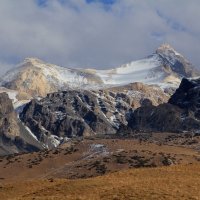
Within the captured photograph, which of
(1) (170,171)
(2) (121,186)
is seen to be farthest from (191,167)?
(2) (121,186)

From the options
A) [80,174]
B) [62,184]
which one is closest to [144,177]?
[62,184]

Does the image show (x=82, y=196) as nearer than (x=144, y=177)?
Yes

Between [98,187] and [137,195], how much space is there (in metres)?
8.09

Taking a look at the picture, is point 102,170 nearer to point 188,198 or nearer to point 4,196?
point 4,196

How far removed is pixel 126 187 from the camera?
211 ft

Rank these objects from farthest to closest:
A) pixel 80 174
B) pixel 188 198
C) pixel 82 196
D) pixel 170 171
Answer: pixel 80 174
pixel 170 171
pixel 82 196
pixel 188 198

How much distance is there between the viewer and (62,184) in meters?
72.9

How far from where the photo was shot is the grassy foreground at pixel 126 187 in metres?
61.4

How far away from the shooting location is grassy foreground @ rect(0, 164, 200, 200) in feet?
201

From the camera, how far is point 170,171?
75.1 meters

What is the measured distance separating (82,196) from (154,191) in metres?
7.83

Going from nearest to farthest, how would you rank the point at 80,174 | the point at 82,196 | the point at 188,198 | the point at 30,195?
the point at 188,198 → the point at 82,196 → the point at 30,195 → the point at 80,174

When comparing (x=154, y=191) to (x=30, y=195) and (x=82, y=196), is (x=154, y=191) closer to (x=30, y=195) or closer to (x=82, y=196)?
(x=82, y=196)

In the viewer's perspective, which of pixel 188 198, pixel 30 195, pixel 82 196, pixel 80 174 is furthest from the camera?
pixel 80 174
